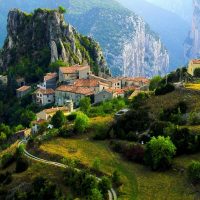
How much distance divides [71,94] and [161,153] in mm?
63741

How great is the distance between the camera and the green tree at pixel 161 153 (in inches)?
2188

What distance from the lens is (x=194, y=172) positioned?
50.3 m

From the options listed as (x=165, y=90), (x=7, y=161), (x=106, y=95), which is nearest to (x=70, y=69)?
(x=106, y=95)

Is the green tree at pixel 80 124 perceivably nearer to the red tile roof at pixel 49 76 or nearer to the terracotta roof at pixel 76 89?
the terracotta roof at pixel 76 89

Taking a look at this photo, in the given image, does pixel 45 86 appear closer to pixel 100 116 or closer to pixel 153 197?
pixel 100 116

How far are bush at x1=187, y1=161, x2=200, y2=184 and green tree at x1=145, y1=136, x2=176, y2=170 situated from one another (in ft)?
15.4

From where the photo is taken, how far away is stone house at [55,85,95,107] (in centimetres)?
11572

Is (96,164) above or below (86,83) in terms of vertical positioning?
below

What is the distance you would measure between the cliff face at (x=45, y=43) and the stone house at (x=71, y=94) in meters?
23.4

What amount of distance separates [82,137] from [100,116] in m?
11.8

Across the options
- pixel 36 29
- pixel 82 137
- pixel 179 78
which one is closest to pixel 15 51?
pixel 36 29

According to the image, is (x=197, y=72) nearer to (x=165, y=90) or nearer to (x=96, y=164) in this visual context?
(x=165, y=90)

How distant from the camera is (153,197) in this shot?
162 ft

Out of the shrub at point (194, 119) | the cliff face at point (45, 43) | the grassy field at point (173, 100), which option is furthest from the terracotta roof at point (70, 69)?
the shrub at point (194, 119)
